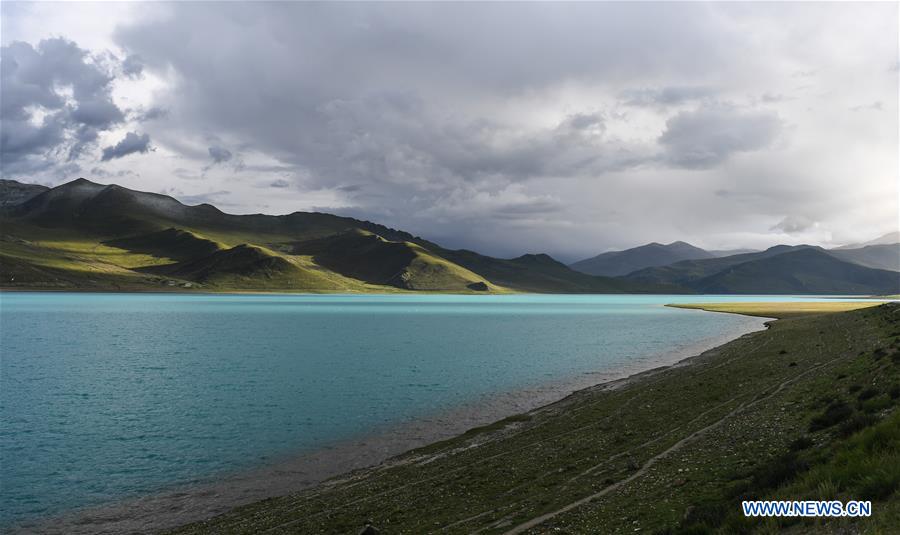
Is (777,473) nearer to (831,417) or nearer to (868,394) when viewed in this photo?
(831,417)

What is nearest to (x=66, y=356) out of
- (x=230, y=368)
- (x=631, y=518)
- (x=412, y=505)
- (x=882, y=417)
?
(x=230, y=368)

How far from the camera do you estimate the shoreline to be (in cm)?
2061

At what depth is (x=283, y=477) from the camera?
2512 centimetres

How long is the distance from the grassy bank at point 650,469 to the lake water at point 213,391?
801 centimetres

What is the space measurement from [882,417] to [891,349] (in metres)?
21.8

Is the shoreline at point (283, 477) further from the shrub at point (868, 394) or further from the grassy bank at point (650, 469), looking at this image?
the shrub at point (868, 394)

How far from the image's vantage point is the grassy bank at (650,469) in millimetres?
12242

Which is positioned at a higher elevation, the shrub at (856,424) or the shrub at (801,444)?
the shrub at (856,424)

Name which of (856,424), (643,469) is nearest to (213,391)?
(643,469)

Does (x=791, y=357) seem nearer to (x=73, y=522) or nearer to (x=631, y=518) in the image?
(x=631, y=518)

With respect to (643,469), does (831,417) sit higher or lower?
higher

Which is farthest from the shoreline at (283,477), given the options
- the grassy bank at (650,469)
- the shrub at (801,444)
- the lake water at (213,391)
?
the shrub at (801,444)

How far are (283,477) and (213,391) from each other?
77.1 ft

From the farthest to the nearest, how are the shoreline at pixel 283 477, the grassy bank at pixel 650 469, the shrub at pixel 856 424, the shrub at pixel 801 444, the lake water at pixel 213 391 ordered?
the lake water at pixel 213 391
the shoreline at pixel 283 477
the shrub at pixel 801 444
the shrub at pixel 856 424
the grassy bank at pixel 650 469
